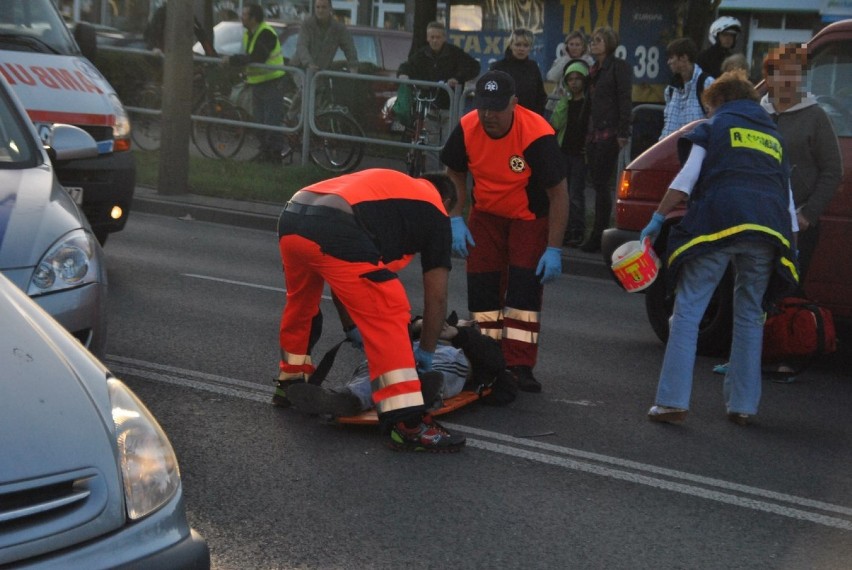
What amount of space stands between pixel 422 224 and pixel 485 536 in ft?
4.74

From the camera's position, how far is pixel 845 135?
26.6 ft

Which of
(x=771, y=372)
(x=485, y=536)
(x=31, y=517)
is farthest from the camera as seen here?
(x=771, y=372)

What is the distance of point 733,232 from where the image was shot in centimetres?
627

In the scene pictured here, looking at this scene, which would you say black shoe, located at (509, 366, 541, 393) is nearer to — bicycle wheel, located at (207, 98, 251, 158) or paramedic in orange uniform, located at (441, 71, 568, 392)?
paramedic in orange uniform, located at (441, 71, 568, 392)

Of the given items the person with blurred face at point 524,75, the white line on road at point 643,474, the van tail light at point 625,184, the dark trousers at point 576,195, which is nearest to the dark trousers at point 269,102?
the person with blurred face at point 524,75

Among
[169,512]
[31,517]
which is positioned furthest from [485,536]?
[31,517]

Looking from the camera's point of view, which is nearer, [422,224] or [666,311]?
[422,224]

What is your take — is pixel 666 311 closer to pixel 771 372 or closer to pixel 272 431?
pixel 771 372

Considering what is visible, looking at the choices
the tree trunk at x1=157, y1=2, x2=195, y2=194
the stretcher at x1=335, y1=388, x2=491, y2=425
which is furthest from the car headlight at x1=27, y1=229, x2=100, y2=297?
the tree trunk at x1=157, y1=2, x2=195, y2=194

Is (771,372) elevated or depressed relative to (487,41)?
depressed

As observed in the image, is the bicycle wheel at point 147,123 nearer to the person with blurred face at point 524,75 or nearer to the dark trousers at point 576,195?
the person with blurred face at point 524,75

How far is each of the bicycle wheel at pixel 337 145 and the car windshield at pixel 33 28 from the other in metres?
5.19

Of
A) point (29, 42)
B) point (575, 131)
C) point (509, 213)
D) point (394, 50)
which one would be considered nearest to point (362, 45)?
point (394, 50)

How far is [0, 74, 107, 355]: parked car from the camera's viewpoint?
5152 millimetres
